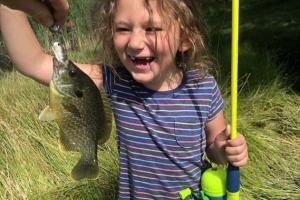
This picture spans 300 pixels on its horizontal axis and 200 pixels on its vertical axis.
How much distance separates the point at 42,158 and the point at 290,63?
306 centimetres

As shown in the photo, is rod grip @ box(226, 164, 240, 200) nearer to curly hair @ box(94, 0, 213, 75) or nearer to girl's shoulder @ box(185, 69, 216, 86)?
girl's shoulder @ box(185, 69, 216, 86)

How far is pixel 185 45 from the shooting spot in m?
2.37

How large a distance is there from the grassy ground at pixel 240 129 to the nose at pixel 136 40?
155cm

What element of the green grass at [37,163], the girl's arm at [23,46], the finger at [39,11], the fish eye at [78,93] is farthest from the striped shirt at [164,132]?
the green grass at [37,163]

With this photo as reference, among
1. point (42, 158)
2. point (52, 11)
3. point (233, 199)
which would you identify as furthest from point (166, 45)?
point (42, 158)

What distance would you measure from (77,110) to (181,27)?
0.66m

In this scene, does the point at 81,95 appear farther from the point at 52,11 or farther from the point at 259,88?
the point at 259,88

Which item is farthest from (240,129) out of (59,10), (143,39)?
(59,10)

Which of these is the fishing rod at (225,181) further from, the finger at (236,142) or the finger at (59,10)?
the finger at (59,10)

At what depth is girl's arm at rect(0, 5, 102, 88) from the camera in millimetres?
2119

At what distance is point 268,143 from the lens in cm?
392

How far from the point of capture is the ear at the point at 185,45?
2.34 meters

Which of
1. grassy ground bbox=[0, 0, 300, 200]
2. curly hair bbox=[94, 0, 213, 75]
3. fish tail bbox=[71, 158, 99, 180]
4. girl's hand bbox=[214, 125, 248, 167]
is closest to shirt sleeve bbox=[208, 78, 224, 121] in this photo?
curly hair bbox=[94, 0, 213, 75]

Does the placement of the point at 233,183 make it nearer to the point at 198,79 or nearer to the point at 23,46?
the point at 198,79
